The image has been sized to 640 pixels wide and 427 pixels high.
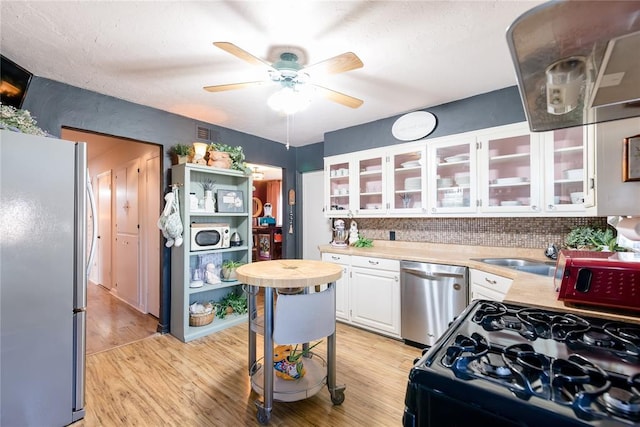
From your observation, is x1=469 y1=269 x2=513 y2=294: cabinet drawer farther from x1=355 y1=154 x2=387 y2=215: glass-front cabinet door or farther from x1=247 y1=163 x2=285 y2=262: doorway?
x1=247 y1=163 x2=285 y2=262: doorway

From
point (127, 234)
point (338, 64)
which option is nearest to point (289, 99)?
point (338, 64)

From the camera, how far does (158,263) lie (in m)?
3.35

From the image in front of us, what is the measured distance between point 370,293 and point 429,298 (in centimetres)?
64

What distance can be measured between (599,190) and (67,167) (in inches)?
114

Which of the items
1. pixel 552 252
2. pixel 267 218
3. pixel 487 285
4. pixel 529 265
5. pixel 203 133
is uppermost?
pixel 203 133

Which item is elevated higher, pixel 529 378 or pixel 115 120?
pixel 115 120

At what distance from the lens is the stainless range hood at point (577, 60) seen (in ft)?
2.14

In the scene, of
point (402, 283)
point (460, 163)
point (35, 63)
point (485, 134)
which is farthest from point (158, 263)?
point (485, 134)

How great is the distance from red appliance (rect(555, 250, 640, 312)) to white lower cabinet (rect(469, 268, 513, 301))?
89 cm

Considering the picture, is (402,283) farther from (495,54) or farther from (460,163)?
(495,54)

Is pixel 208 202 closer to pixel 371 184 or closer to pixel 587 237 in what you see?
pixel 371 184

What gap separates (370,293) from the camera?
3.04 metres

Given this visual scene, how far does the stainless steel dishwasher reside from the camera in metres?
2.47

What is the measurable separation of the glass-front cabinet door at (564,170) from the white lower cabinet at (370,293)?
1409mm
